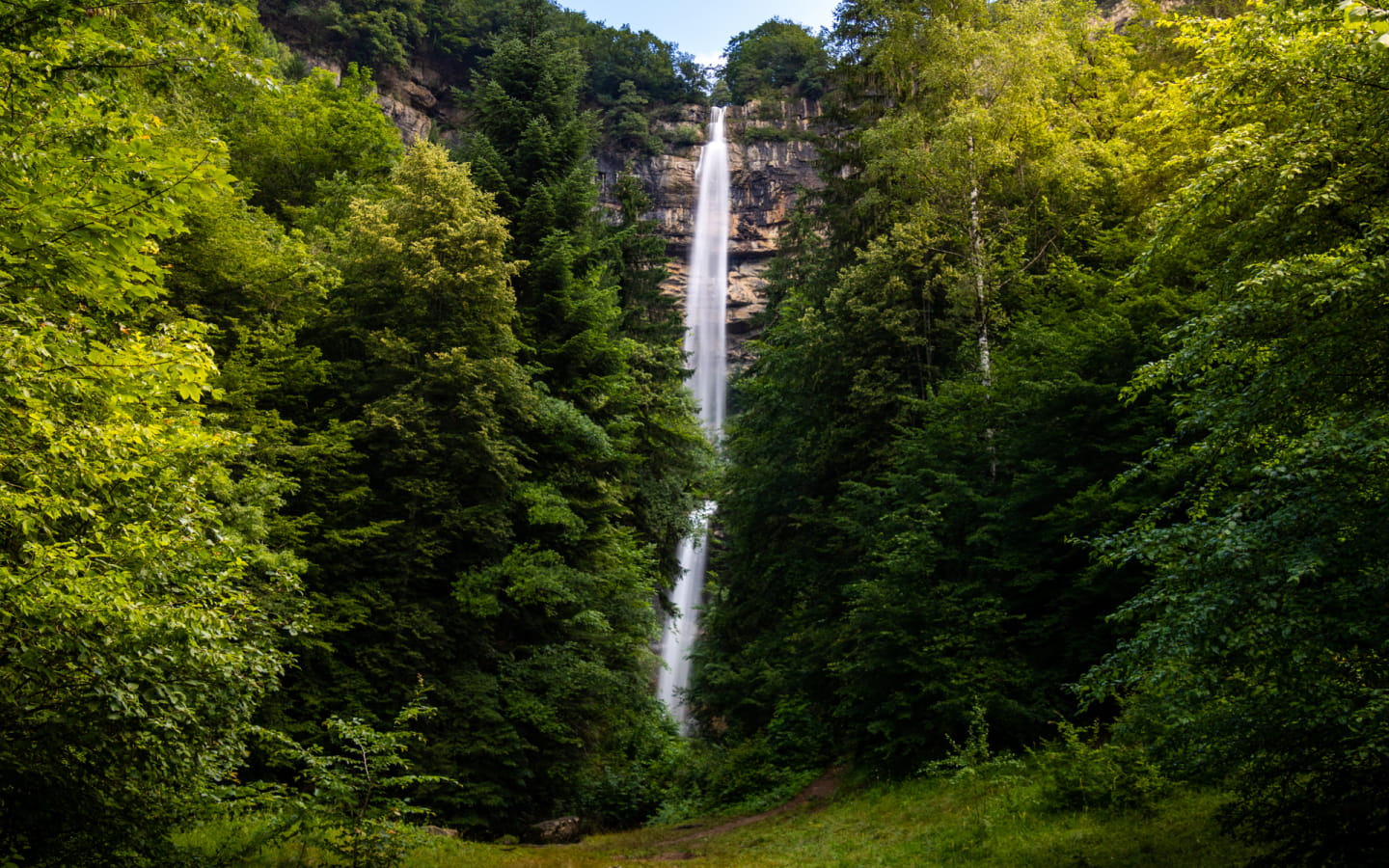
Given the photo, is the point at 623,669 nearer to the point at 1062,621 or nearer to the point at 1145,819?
the point at 1062,621

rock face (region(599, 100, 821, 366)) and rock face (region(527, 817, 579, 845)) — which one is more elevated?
rock face (region(599, 100, 821, 366))

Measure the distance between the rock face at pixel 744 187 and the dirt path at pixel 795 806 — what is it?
3638cm

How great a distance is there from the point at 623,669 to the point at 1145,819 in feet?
42.6

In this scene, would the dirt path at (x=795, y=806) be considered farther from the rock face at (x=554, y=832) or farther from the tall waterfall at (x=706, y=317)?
the tall waterfall at (x=706, y=317)

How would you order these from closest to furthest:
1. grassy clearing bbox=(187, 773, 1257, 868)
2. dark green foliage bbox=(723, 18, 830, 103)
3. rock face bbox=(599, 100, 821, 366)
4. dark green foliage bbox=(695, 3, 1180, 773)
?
1. grassy clearing bbox=(187, 773, 1257, 868)
2. dark green foliage bbox=(695, 3, 1180, 773)
3. rock face bbox=(599, 100, 821, 366)
4. dark green foliage bbox=(723, 18, 830, 103)

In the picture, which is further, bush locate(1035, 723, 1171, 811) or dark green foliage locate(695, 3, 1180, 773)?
dark green foliage locate(695, 3, 1180, 773)

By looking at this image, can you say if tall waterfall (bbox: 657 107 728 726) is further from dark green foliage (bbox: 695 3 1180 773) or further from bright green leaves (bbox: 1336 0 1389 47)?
bright green leaves (bbox: 1336 0 1389 47)

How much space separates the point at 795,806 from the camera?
1594 centimetres

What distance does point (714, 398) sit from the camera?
47.2 m

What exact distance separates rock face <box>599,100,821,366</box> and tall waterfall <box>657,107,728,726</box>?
53cm

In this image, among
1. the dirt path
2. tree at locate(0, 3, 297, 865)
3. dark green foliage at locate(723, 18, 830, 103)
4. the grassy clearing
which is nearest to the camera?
tree at locate(0, 3, 297, 865)

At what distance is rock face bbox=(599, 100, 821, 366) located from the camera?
171 ft

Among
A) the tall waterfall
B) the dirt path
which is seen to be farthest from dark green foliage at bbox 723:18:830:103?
the dirt path

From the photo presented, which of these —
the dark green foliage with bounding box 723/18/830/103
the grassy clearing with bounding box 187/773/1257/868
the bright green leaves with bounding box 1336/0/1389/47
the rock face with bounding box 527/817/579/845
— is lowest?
the rock face with bounding box 527/817/579/845
